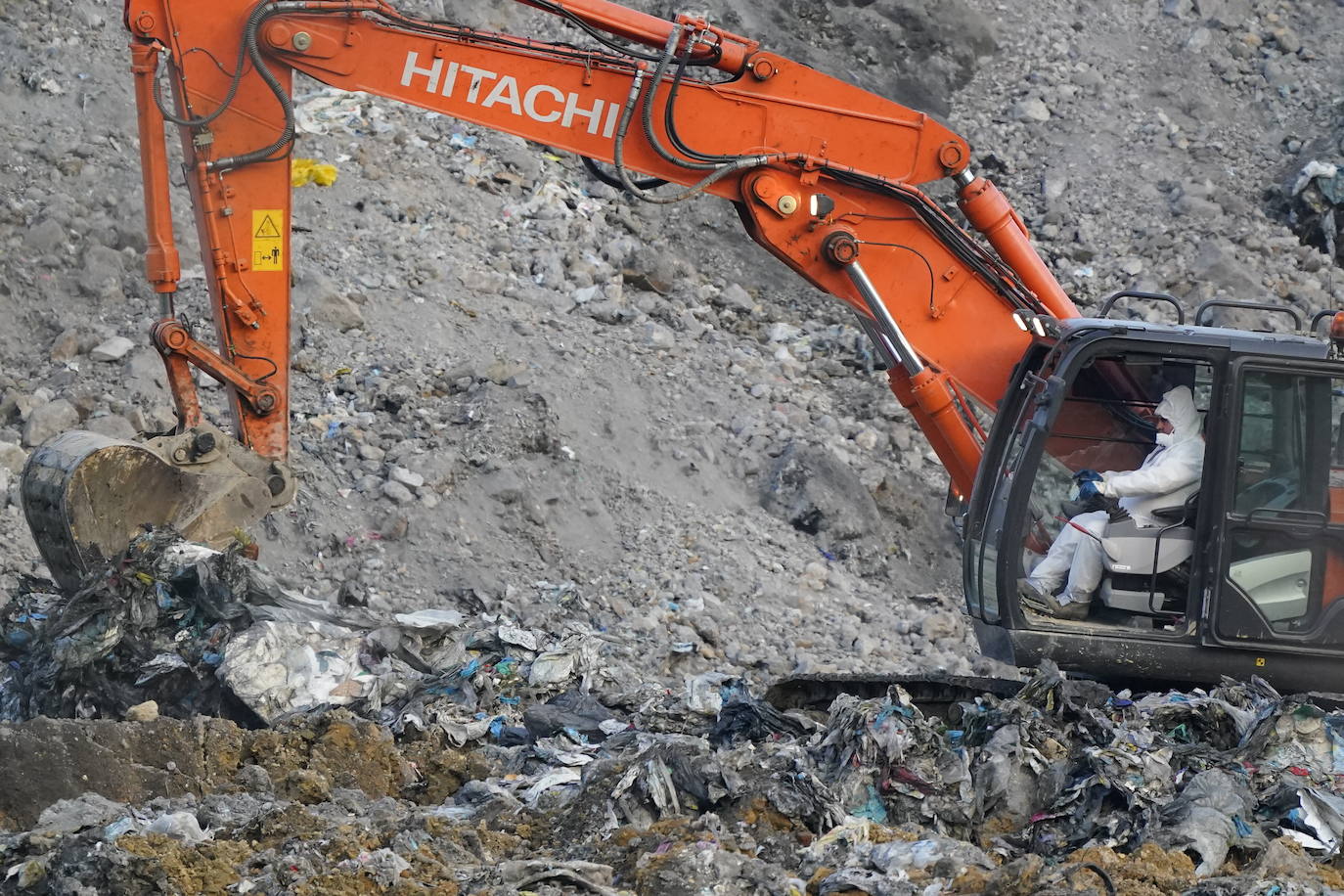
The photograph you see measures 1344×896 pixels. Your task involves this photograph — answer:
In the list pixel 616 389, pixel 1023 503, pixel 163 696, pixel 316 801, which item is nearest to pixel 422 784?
pixel 316 801

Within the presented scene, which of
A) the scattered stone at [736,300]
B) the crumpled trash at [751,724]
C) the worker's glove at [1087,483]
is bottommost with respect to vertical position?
the crumpled trash at [751,724]

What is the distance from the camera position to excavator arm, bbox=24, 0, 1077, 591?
621 centimetres

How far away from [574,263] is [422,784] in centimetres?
655

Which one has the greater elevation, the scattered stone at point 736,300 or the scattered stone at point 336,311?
the scattered stone at point 736,300

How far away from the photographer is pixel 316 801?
4996 millimetres

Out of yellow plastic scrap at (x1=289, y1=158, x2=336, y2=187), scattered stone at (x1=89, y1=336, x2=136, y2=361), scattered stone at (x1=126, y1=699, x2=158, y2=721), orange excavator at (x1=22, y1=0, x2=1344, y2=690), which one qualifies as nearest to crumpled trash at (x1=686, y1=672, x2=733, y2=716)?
orange excavator at (x1=22, y1=0, x2=1344, y2=690)

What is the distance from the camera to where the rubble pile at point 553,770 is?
417cm

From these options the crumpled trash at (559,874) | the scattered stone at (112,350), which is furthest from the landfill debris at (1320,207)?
the crumpled trash at (559,874)

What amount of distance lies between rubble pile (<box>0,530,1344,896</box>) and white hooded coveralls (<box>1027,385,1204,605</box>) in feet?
1.32

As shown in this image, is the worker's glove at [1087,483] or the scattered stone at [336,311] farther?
A: the scattered stone at [336,311]

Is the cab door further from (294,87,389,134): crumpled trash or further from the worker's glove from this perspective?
(294,87,389,134): crumpled trash

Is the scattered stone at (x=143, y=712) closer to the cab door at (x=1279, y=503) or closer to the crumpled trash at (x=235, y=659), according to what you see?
the crumpled trash at (x=235, y=659)

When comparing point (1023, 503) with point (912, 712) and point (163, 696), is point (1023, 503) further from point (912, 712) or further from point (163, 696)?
point (163, 696)

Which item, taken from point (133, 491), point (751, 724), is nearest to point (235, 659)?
point (133, 491)
